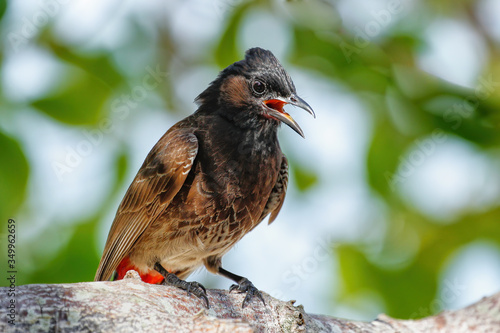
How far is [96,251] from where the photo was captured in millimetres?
4223

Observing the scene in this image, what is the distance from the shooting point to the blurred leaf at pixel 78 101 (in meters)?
4.30

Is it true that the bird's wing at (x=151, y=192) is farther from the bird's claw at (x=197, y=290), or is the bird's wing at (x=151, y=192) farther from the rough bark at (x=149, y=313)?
the rough bark at (x=149, y=313)

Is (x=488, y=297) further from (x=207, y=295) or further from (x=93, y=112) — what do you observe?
(x=93, y=112)

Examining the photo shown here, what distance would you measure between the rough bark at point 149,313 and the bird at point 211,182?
0.61 m

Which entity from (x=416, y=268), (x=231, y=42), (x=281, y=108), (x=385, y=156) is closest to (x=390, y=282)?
(x=416, y=268)

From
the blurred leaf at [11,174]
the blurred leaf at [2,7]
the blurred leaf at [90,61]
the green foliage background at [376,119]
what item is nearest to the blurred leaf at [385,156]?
the green foliage background at [376,119]

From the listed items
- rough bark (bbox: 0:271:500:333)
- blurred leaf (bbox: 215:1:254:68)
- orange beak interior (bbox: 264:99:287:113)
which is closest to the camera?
rough bark (bbox: 0:271:500:333)

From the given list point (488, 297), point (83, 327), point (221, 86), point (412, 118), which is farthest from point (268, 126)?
point (83, 327)

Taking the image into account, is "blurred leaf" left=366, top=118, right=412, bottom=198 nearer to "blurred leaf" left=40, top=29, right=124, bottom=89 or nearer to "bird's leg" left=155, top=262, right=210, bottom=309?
"bird's leg" left=155, top=262, right=210, bottom=309

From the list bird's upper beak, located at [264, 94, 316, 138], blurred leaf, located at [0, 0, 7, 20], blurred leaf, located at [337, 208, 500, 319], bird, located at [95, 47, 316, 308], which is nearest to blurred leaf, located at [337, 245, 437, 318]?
blurred leaf, located at [337, 208, 500, 319]

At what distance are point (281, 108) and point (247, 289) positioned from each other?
152cm

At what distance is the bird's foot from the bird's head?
1.18 metres

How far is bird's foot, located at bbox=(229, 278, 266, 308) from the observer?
3330mm

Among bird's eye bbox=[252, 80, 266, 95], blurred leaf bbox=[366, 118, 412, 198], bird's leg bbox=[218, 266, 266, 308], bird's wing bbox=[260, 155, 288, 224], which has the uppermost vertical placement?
bird's eye bbox=[252, 80, 266, 95]
